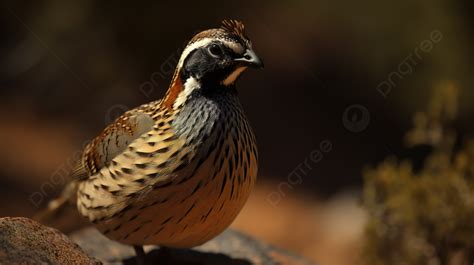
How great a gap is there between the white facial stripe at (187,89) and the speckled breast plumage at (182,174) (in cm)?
3

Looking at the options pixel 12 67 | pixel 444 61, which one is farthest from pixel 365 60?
pixel 12 67

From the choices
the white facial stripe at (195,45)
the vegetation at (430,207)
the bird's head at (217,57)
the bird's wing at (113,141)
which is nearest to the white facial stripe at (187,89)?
the bird's head at (217,57)

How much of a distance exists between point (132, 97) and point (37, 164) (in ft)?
6.21

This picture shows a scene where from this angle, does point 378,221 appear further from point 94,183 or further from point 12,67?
point 12,67

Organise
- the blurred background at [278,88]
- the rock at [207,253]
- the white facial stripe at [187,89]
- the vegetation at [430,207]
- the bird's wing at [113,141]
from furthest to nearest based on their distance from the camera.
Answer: the blurred background at [278,88]
the vegetation at [430,207]
the rock at [207,253]
the bird's wing at [113,141]
the white facial stripe at [187,89]

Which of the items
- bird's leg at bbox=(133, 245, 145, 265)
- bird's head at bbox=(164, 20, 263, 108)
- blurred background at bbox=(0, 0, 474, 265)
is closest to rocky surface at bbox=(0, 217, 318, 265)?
bird's leg at bbox=(133, 245, 145, 265)

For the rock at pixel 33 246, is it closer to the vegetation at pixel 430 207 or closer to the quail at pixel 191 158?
the quail at pixel 191 158

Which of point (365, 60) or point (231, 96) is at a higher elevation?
point (365, 60)

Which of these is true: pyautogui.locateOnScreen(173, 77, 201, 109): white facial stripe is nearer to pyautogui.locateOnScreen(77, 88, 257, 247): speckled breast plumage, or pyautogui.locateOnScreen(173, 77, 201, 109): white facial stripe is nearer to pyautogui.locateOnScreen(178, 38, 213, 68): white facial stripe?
pyautogui.locateOnScreen(77, 88, 257, 247): speckled breast plumage

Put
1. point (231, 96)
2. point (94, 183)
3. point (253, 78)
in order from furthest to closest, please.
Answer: point (253, 78) < point (94, 183) < point (231, 96)

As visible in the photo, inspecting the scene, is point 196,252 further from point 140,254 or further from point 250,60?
point 250,60

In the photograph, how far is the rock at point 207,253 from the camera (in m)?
5.72

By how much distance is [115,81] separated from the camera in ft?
37.7

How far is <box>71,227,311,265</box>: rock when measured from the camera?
5.72 meters
